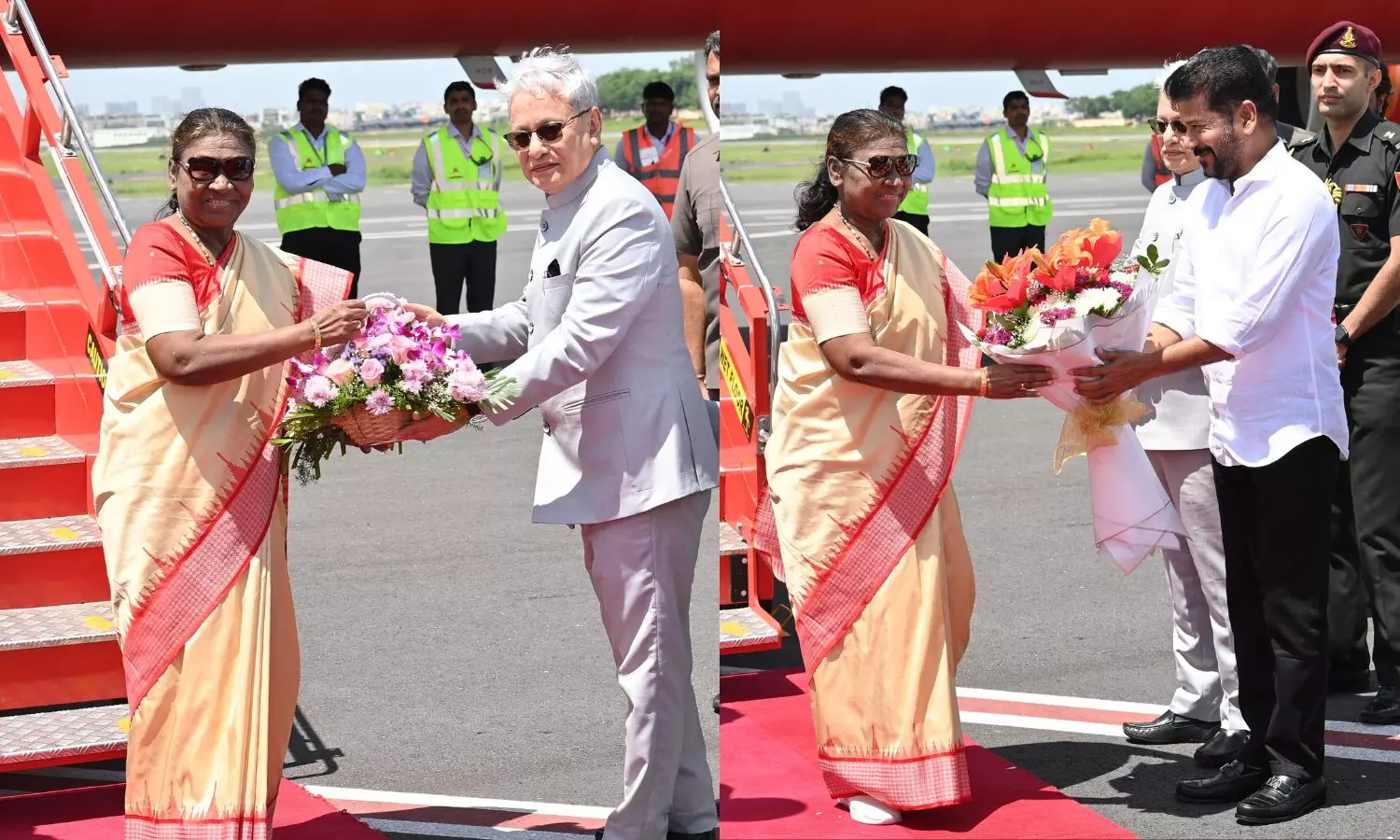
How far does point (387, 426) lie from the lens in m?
3.96

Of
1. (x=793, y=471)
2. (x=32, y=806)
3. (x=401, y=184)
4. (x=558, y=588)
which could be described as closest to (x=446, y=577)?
(x=558, y=588)

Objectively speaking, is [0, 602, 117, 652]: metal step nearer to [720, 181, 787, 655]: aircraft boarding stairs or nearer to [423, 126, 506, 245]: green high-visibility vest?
[720, 181, 787, 655]: aircraft boarding stairs

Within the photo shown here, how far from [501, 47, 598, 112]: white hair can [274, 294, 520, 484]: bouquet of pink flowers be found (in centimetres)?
60

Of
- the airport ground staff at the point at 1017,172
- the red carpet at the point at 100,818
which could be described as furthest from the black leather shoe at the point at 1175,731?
the airport ground staff at the point at 1017,172

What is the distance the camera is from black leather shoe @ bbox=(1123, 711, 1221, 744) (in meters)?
5.04

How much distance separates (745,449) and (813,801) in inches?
67.7

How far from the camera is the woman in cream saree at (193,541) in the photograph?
3.97 meters

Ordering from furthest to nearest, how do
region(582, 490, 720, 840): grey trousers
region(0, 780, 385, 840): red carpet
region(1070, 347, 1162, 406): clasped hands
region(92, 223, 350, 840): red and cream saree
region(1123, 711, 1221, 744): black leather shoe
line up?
region(1123, 711, 1221, 744): black leather shoe → region(0, 780, 385, 840): red carpet → region(1070, 347, 1162, 406): clasped hands → region(582, 490, 720, 840): grey trousers → region(92, 223, 350, 840): red and cream saree

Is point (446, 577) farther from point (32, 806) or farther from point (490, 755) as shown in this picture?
point (32, 806)

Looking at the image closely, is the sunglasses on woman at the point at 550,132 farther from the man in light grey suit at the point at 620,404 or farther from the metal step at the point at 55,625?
the metal step at the point at 55,625

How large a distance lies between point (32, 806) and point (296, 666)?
116 centimetres

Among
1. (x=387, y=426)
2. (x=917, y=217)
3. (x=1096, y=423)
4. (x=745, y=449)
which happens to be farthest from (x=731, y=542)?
(x=917, y=217)

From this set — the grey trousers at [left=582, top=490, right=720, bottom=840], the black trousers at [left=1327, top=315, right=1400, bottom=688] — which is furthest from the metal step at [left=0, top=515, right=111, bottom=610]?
the black trousers at [left=1327, top=315, right=1400, bottom=688]

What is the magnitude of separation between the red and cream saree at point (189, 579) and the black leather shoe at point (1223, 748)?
2.56 metres
